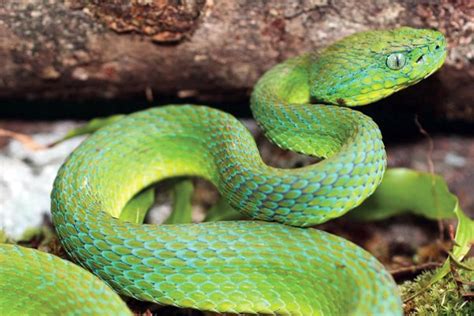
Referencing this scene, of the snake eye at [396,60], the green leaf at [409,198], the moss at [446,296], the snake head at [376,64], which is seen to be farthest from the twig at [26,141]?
the moss at [446,296]

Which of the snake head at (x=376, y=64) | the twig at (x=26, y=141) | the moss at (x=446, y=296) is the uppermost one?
the snake head at (x=376, y=64)

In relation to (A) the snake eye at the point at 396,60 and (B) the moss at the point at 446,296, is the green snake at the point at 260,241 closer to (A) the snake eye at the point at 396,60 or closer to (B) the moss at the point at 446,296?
(A) the snake eye at the point at 396,60

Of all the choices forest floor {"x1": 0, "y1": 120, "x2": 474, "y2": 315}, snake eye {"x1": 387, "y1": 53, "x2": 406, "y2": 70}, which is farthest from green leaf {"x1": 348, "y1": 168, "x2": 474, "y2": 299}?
snake eye {"x1": 387, "y1": 53, "x2": 406, "y2": 70}

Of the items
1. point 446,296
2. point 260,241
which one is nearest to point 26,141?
point 260,241

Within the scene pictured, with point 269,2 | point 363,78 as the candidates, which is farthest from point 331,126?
point 269,2

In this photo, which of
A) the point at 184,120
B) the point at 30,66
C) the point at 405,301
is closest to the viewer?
the point at 405,301

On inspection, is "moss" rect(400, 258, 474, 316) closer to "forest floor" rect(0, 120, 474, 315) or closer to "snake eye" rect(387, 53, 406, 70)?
"forest floor" rect(0, 120, 474, 315)

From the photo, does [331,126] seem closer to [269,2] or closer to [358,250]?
[358,250]

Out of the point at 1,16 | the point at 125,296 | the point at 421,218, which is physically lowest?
the point at 421,218
